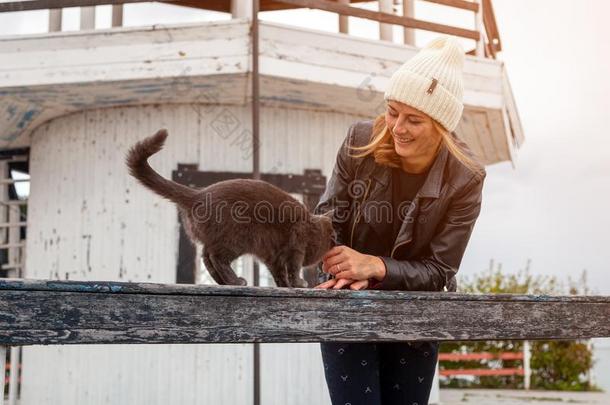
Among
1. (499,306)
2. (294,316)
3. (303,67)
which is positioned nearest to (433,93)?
(499,306)

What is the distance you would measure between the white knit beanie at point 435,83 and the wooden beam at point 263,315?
721mm

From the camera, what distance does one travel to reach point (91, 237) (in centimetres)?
756

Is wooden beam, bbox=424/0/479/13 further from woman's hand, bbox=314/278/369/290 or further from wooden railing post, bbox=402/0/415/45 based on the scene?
woman's hand, bbox=314/278/369/290

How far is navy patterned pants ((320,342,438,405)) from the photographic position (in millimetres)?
2414

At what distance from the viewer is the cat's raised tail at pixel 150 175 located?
8.32 feet

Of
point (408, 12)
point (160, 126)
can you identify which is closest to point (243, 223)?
point (160, 126)

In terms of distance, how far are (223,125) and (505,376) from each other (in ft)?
27.6

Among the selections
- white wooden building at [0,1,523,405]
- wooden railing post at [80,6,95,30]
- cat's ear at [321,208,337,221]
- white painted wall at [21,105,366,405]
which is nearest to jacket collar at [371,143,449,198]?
cat's ear at [321,208,337,221]

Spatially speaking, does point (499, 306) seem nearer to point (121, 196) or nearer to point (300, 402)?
point (300, 402)

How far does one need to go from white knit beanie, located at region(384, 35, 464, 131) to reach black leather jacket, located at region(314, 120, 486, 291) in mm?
150

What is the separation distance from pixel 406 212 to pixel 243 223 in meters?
0.61

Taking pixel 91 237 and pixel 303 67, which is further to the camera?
pixel 91 237

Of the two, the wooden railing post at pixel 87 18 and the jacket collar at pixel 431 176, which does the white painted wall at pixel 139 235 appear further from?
the jacket collar at pixel 431 176

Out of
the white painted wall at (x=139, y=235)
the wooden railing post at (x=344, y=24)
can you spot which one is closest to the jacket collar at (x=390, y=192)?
the white painted wall at (x=139, y=235)
